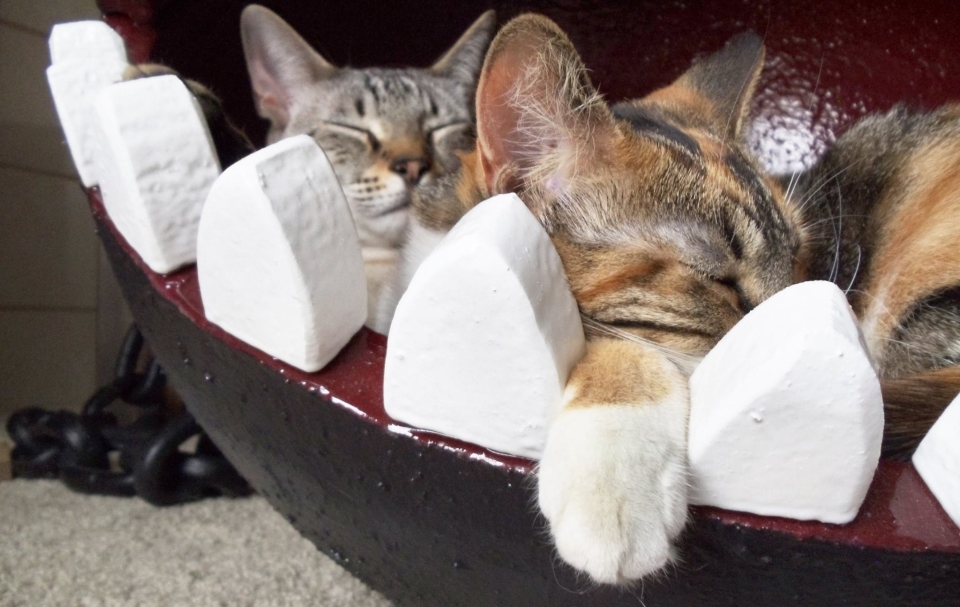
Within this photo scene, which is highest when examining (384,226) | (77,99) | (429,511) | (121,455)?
(77,99)

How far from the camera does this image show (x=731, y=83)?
3.02ft

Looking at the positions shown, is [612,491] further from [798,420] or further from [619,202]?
[619,202]

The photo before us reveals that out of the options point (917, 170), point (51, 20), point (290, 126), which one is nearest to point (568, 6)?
point (290, 126)

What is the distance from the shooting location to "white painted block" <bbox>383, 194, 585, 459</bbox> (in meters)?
0.39

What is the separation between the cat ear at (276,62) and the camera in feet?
3.97

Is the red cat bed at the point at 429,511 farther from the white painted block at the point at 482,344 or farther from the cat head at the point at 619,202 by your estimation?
the cat head at the point at 619,202

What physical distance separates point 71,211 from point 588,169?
117 cm

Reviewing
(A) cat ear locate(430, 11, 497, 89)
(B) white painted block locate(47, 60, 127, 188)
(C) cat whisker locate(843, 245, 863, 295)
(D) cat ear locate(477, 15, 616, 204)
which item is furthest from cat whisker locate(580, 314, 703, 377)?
(A) cat ear locate(430, 11, 497, 89)

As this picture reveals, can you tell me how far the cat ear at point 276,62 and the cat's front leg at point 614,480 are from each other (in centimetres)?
99

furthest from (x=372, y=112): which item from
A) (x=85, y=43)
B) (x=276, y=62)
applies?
(x=85, y=43)

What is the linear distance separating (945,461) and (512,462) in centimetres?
22

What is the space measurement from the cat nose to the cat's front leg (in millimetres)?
734

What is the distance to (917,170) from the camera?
82 centimetres

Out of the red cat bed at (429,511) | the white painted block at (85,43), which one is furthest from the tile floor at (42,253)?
the red cat bed at (429,511)
